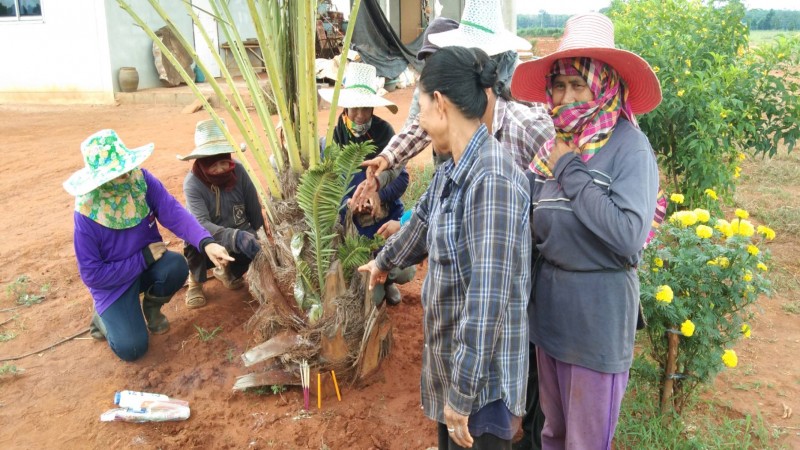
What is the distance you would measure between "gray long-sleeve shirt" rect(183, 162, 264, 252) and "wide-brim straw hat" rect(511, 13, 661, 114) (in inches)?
90.8

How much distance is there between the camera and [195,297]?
12.7 ft

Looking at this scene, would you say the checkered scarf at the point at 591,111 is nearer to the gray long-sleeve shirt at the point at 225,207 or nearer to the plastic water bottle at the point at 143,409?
the plastic water bottle at the point at 143,409

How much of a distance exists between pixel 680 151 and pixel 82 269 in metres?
3.96

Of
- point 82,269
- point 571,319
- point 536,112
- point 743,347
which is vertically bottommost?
point 743,347

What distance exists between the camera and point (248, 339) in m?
3.47

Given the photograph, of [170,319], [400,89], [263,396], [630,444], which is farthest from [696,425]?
[400,89]

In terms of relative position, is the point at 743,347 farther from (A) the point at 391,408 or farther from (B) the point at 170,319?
(B) the point at 170,319

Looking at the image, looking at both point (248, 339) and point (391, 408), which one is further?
point (248, 339)

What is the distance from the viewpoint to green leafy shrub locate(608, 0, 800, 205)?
13.1 feet

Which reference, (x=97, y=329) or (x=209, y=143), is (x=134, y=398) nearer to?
(x=97, y=329)

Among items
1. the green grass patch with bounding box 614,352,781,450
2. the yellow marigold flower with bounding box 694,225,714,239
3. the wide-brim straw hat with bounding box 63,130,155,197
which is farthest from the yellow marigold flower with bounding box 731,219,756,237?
the wide-brim straw hat with bounding box 63,130,155,197

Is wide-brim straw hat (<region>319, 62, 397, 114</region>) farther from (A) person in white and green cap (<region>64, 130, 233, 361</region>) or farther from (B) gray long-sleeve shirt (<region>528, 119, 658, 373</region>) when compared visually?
(B) gray long-sleeve shirt (<region>528, 119, 658, 373</region>)

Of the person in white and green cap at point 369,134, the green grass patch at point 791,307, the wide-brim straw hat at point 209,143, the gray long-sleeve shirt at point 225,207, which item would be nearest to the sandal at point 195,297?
the gray long-sleeve shirt at point 225,207

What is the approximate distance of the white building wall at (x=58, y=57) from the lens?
10.7m
